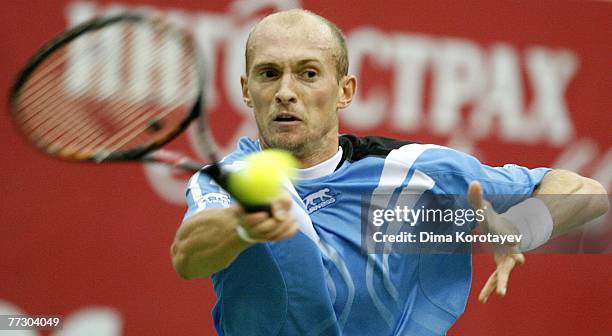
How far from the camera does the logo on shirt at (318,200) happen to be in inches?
130

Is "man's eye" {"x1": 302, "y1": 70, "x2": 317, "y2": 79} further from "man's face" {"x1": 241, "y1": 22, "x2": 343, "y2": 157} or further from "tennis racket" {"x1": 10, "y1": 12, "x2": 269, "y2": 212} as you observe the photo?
"tennis racket" {"x1": 10, "y1": 12, "x2": 269, "y2": 212}

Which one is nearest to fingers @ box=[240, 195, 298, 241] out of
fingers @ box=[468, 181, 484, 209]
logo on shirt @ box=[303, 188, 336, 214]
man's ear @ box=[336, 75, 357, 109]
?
fingers @ box=[468, 181, 484, 209]

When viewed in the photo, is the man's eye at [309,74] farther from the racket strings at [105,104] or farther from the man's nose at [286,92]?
the racket strings at [105,104]

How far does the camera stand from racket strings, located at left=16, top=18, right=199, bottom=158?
2.74 m

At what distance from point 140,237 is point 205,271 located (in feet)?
6.83

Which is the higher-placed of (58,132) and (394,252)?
(58,132)

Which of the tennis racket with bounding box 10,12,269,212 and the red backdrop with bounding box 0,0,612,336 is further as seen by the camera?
the red backdrop with bounding box 0,0,612,336

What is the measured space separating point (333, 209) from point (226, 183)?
98cm

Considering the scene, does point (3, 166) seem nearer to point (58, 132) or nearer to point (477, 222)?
point (58, 132)

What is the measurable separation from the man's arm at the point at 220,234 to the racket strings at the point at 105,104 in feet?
0.85

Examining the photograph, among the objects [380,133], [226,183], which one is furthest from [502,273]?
[380,133]

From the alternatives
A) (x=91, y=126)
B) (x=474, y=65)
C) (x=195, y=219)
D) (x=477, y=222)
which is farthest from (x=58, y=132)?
(x=474, y=65)

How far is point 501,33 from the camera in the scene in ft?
17.0

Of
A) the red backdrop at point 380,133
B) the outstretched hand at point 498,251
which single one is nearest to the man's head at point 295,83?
the outstretched hand at point 498,251
